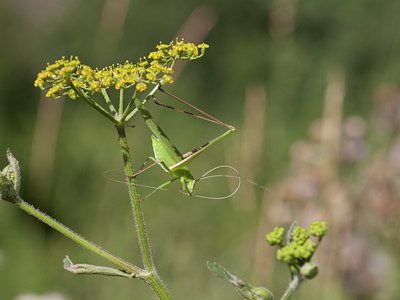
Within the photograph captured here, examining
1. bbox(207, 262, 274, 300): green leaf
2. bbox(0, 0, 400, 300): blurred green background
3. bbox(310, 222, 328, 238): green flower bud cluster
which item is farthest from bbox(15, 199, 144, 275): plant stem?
bbox(0, 0, 400, 300): blurred green background

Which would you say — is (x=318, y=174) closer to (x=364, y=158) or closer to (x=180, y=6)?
(x=364, y=158)

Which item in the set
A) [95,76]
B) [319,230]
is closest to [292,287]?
[319,230]

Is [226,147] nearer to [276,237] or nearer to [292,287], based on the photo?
[276,237]

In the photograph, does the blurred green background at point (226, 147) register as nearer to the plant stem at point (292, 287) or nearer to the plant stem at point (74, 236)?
the plant stem at point (292, 287)

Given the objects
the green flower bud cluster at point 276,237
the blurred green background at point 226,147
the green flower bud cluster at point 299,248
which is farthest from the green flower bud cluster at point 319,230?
the blurred green background at point 226,147

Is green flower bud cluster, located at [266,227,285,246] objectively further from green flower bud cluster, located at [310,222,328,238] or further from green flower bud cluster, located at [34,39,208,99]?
green flower bud cluster, located at [34,39,208,99]

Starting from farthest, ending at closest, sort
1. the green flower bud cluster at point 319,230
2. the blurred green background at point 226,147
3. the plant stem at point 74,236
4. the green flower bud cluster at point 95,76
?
1. the blurred green background at point 226,147
2. the green flower bud cluster at point 319,230
3. the green flower bud cluster at point 95,76
4. the plant stem at point 74,236
